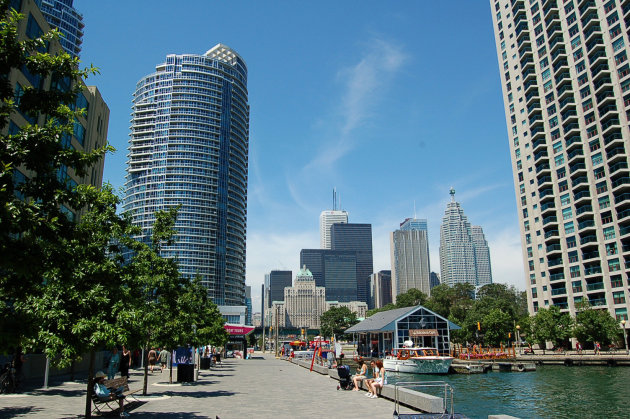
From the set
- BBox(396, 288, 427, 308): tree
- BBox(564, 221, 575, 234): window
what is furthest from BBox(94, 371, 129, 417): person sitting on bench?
BBox(396, 288, 427, 308): tree

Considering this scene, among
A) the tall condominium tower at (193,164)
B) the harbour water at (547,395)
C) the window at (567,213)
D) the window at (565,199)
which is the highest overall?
the tall condominium tower at (193,164)

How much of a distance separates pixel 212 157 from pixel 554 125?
125 meters

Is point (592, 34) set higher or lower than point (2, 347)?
higher

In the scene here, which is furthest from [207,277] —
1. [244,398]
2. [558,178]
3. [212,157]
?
[244,398]

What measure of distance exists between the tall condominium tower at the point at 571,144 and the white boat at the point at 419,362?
41.1 metres

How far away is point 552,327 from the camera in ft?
242

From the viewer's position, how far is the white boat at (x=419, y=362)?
49469mm

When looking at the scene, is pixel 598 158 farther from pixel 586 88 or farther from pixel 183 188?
pixel 183 188

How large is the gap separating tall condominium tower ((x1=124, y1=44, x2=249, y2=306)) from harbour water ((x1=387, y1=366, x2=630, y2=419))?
142m

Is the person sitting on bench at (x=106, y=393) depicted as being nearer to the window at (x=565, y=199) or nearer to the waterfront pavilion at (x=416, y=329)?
the waterfront pavilion at (x=416, y=329)

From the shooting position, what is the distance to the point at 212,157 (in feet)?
599

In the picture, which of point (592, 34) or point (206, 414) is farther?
point (592, 34)

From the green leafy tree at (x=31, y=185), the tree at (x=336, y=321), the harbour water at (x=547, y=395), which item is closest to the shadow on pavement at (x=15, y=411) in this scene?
the green leafy tree at (x=31, y=185)

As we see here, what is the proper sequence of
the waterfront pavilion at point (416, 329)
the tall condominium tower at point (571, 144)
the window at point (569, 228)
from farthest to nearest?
the window at point (569, 228)
the tall condominium tower at point (571, 144)
the waterfront pavilion at point (416, 329)
